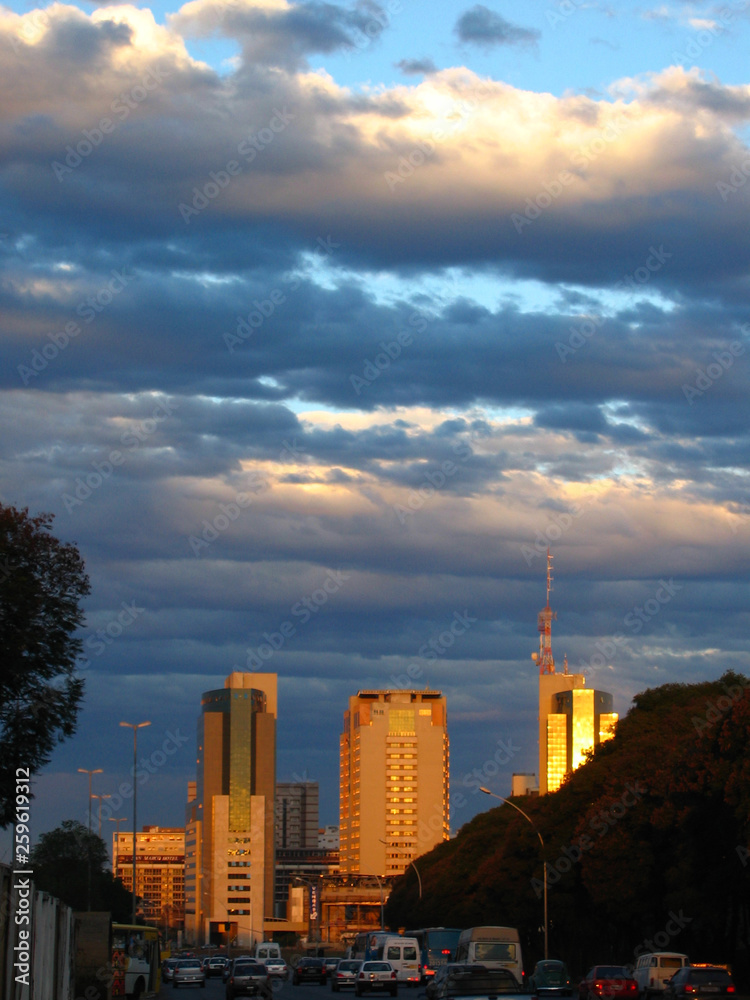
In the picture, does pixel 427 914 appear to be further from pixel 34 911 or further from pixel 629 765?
pixel 34 911

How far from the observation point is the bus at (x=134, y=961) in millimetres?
44531

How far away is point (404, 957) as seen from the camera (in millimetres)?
66188

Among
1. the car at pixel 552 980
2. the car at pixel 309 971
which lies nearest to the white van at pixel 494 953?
the car at pixel 552 980

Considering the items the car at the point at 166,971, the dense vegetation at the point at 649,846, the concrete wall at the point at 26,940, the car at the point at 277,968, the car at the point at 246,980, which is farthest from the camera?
the car at the point at 166,971

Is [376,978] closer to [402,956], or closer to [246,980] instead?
[246,980]

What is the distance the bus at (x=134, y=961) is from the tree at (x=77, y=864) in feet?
104

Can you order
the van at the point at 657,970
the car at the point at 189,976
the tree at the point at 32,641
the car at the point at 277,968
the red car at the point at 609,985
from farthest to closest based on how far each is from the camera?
1. the car at the point at 277,968
2. the car at the point at 189,976
3. the van at the point at 657,970
4. the red car at the point at 609,985
5. the tree at the point at 32,641

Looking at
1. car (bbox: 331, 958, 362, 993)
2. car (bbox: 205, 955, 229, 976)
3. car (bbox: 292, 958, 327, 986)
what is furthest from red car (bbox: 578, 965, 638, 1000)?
car (bbox: 205, 955, 229, 976)

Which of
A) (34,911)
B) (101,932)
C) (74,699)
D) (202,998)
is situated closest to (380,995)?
(202,998)

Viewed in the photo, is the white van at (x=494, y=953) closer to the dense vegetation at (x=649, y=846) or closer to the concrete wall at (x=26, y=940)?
the dense vegetation at (x=649, y=846)

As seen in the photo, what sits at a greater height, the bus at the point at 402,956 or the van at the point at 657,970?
the van at the point at 657,970

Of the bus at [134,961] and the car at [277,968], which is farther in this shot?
the car at [277,968]

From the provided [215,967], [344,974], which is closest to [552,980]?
[344,974]

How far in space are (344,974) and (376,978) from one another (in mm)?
7449
